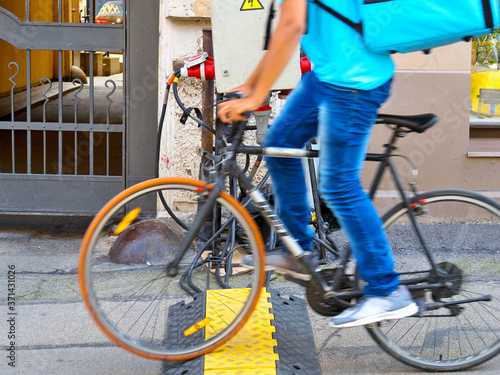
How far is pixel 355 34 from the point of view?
2295mm

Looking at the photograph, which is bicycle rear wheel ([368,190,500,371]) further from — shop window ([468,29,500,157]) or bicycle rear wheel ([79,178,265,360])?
shop window ([468,29,500,157])

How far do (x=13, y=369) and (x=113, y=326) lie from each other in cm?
54

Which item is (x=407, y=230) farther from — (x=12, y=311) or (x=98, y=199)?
(x=98, y=199)

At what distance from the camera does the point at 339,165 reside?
2355mm

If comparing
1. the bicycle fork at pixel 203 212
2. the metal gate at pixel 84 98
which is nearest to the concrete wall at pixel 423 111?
the metal gate at pixel 84 98

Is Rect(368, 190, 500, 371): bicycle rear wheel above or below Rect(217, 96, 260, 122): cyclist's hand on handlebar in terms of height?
below

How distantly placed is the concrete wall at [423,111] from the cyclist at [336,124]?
2.06 meters

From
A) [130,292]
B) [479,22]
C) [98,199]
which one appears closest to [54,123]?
[98,199]

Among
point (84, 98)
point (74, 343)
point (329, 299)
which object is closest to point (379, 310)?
point (329, 299)

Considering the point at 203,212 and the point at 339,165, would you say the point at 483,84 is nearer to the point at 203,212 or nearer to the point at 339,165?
the point at 339,165

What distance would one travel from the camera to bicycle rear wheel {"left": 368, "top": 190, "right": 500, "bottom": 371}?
2619 millimetres

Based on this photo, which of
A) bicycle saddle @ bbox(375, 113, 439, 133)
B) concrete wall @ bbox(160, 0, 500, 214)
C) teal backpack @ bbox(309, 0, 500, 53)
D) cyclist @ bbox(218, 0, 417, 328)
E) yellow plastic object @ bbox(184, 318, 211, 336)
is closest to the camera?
teal backpack @ bbox(309, 0, 500, 53)

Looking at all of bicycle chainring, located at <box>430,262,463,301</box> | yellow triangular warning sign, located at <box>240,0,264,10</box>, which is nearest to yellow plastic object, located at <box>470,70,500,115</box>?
yellow triangular warning sign, located at <box>240,0,264,10</box>

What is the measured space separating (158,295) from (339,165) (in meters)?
0.98
